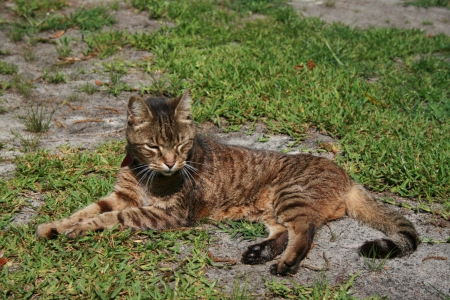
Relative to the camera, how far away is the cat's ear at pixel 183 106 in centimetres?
443

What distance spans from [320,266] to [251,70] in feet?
11.7

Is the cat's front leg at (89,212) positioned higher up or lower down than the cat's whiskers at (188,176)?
lower down

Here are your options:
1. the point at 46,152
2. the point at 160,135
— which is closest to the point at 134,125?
the point at 160,135

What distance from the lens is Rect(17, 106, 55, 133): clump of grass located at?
5.54 metres

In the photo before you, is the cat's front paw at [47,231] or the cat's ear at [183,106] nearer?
the cat's front paw at [47,231]

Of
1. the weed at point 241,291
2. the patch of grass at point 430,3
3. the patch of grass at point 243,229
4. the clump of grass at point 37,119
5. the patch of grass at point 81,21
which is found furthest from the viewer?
the patch of grass at point 430,3

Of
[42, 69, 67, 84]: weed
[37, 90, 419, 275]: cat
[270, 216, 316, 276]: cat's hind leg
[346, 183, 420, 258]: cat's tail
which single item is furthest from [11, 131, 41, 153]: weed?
[346, 183, 420, 258]: cat's tail

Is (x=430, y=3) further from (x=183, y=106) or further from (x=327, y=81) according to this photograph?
(x=183, y=106)

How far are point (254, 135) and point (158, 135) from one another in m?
1.66

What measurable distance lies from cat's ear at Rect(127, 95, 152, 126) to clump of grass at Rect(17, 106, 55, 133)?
1.68m

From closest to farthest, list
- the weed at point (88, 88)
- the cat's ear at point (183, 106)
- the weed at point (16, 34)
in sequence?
the cat's ear at point (183, 106)
the weed at point (88, 88)
the weed at point (16, 34)

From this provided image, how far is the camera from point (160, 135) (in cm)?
432

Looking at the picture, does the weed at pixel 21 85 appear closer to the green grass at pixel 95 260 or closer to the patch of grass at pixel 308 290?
the green grass at pixel 95 260

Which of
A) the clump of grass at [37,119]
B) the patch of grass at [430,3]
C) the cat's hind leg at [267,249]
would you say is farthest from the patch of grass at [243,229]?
the patch of grass at [430,3]
